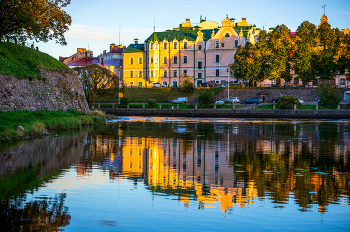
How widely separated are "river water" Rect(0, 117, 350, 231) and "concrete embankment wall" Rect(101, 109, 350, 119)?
4589cm

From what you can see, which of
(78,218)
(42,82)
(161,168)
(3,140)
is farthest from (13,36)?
(78,218)

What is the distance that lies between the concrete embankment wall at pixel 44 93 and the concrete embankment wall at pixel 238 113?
2224 centimetres

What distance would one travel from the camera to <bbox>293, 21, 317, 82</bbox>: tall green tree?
8306 cm

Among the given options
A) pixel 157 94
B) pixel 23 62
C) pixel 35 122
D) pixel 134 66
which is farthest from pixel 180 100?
pixel 35 122

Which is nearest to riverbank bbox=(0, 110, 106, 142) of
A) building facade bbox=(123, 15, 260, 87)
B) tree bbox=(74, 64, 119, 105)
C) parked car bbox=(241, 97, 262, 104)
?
tree bbox=(74, 64, 119, 105)

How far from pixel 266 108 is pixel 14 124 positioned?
51536 mm

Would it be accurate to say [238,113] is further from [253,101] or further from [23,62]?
[23,62]

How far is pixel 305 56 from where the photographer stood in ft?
272

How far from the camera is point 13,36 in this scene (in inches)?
2041

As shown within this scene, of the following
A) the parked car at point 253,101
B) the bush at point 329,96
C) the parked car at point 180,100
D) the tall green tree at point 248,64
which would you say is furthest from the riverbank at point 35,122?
the tall green tree at point 248,64

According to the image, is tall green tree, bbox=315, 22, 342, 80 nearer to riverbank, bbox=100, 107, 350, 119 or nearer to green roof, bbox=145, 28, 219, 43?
riverbank, bbox=100, 107, 350, 119

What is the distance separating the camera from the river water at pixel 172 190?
975 centimetres

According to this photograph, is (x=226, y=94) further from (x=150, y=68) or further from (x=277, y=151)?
(x=277, y=151)

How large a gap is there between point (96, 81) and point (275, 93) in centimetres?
3758
